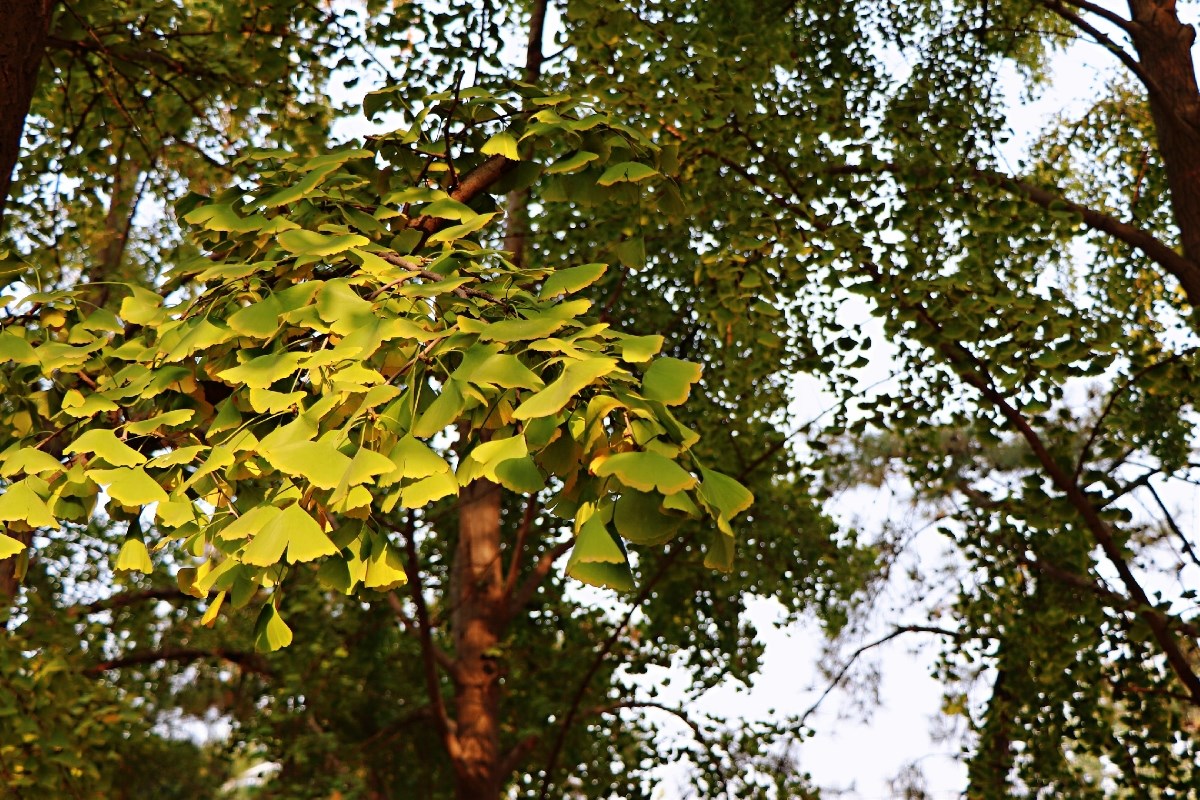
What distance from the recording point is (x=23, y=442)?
273 cm

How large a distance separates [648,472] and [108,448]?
1.19 m

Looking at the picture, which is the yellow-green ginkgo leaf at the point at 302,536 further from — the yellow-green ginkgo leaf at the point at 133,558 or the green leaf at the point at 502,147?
the green leaf at the point at 502,147

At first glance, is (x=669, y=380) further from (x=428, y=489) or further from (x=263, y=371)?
(x=263, y=371)

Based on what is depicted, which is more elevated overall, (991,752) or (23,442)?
(991,752)

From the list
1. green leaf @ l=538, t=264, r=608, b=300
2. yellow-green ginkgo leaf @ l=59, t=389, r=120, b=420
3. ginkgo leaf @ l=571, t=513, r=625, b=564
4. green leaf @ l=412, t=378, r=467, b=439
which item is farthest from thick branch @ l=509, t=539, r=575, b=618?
ginkgo leaf @ l=571, t=513, r=625, b=564

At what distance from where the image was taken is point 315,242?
2502 mm

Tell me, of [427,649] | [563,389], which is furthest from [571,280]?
[427,649]

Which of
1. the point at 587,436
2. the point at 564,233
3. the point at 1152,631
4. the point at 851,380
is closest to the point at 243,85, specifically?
the point at 564,233

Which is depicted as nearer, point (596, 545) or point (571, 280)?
point (596, 545)

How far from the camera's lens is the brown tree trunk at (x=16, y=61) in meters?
3.24

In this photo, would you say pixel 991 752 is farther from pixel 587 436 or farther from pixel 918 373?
pixel 587 436

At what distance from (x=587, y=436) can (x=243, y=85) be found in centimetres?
468

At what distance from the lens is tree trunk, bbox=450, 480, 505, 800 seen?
771 cm

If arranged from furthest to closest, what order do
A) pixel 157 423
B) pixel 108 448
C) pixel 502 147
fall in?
pixel 502 147, pixel 157 423, pixel 108 448
